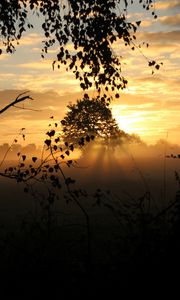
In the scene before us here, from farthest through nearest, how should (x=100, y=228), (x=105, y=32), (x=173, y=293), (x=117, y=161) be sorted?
(x=117, y=161)
(x=100, y=228)
(x=105, y=32)
(x=173, y=293)

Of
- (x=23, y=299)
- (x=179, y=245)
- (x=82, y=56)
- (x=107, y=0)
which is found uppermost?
(x=107, y=0)

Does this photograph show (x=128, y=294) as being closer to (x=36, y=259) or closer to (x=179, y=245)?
(x=179, y=245)

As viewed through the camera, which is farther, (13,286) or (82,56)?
(82,56)

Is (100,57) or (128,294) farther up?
(100,57)

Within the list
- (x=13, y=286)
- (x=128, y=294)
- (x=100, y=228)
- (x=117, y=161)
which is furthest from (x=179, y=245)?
(x=117, y=161)

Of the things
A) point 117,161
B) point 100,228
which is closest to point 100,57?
point 100,228

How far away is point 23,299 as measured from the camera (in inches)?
281

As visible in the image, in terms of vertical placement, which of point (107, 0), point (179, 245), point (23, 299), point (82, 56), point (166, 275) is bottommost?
point (23, 299)

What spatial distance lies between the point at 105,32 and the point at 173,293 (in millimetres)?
5674

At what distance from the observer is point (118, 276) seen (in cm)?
688

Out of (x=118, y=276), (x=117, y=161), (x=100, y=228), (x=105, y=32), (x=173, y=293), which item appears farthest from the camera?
(x=117, y=161)

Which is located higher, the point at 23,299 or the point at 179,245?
the point at 179,245

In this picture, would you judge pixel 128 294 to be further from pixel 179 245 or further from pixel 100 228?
pixel 100 228

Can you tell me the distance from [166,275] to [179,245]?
466mm
